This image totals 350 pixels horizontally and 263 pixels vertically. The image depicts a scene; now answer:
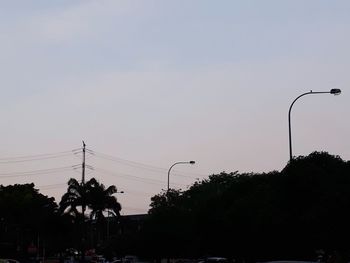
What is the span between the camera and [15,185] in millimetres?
105562

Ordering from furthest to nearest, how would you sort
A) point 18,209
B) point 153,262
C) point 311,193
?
point 18,209 < point 153,262 < point 311,193

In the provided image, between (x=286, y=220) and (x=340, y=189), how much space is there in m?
4.17

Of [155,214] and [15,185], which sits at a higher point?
[15,185]

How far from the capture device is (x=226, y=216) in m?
52.8

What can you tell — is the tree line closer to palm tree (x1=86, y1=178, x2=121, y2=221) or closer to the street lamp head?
palm tree (x1=86, y1=178, x2=121, y2=221)

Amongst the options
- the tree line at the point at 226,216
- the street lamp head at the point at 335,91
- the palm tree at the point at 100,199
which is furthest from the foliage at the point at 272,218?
the palm tree at the point at 100,199

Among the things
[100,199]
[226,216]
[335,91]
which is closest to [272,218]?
[335,91]

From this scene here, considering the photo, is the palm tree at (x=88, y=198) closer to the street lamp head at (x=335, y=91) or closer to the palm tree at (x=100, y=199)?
the palm tree at (x=100, y=199)

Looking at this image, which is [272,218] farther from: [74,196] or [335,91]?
[74,196]

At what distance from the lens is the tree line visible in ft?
108

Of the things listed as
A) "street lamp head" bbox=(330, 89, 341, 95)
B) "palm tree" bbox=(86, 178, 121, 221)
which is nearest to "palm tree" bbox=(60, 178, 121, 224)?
"palm tree" bbox=(86, 178, 121, 221)

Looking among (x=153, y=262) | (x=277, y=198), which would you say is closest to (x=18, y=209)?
(x=153, y=262)

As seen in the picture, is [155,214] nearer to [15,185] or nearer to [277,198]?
[277,198]

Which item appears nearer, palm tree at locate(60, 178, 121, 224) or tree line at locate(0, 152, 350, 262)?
tree line at locate(0, 152, 350, 262)
